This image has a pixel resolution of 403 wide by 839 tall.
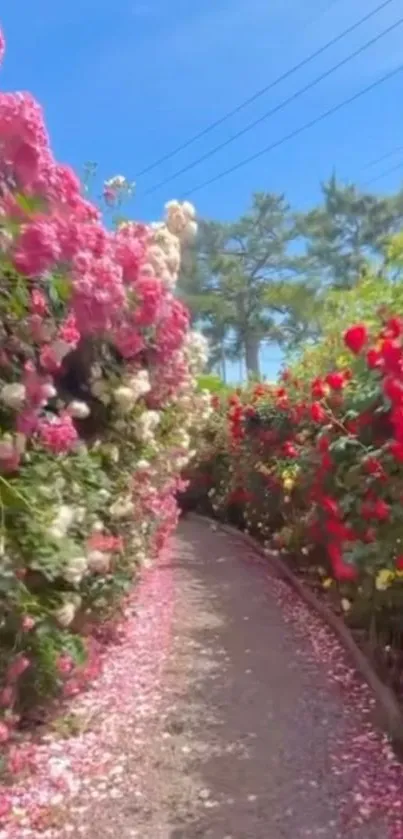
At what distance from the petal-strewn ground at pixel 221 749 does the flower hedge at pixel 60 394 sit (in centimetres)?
30

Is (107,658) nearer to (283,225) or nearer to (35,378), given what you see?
(35,378)

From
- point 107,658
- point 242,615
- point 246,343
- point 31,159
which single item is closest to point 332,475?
point 107,658

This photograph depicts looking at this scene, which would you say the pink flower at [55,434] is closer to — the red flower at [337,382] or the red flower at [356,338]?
the red flower at [356,338]

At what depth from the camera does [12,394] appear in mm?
2689

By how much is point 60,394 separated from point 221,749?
1536 millimetres

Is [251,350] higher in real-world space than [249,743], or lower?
higher

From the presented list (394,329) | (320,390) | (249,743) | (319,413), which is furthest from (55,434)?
(320,390)

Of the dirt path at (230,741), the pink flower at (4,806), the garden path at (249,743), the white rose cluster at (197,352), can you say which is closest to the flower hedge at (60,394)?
the pink flower at (4,806)

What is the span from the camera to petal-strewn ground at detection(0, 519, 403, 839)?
3.11 meters

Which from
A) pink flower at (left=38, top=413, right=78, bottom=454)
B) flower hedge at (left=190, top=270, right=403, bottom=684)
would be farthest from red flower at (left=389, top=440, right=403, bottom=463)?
pink flower at (left=38, top=413, right=78, bottom=454)

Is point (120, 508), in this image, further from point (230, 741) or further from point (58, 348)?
point (58, 348)

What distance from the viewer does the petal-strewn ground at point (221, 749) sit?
311 cm

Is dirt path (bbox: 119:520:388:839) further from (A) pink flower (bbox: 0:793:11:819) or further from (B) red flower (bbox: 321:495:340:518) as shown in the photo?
(B) red flower (bbox: 321:495:340:518)

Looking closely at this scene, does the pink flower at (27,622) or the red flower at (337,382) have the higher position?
the red flower at (337,382)
